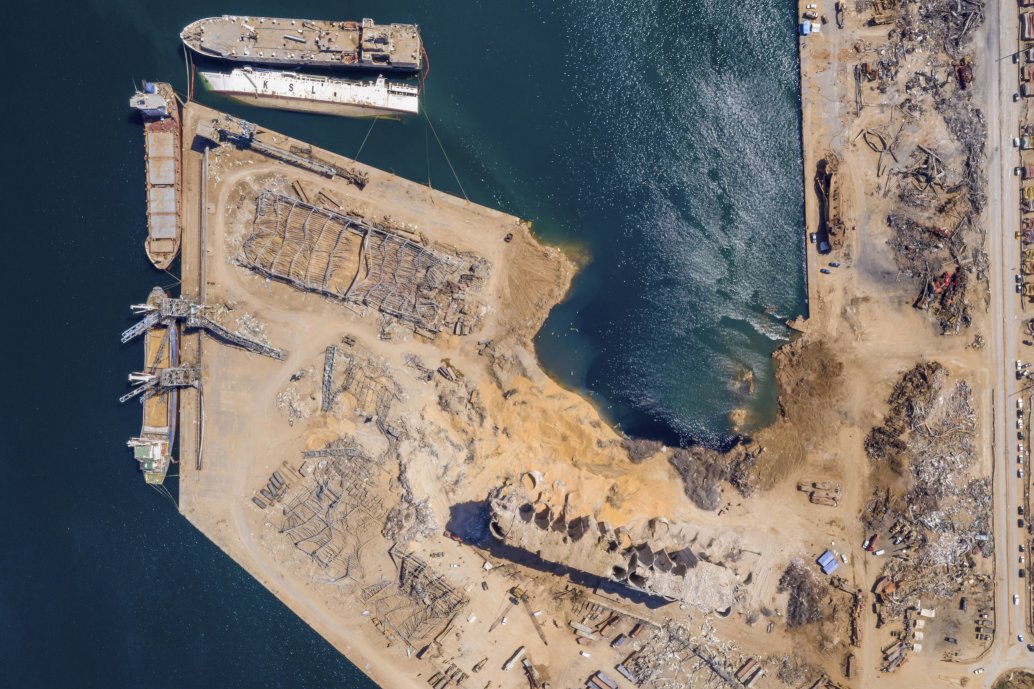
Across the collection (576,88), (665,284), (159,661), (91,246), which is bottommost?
(159,661)

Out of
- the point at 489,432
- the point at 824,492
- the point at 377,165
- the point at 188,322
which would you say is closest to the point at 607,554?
the point at 489,432

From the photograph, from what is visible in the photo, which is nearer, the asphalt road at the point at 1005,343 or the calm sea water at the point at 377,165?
the asphalt road at the point at 1005,343

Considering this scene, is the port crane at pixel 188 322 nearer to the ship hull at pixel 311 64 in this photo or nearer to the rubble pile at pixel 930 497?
the ship hull at pixel 311 64

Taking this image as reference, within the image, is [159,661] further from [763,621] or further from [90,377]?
[763,621]

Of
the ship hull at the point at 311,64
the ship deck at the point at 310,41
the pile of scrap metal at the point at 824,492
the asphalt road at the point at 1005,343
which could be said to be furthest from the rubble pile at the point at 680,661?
the ship deck at the point at 310,41

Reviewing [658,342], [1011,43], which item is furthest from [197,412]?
[1011,43]

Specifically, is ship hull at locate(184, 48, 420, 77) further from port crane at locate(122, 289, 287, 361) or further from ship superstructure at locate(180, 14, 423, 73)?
port crane at locate(122, 289, 287, 361)
